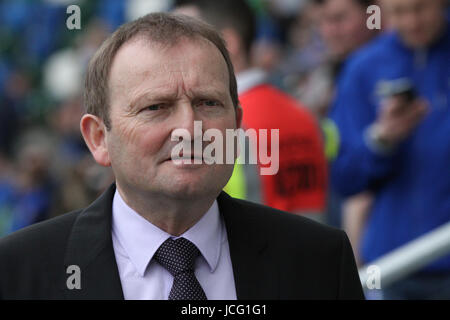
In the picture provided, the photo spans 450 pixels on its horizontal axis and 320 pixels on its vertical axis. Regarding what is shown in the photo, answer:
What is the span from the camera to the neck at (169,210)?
2094 millimetres

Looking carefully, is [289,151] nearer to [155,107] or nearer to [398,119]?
[398,119]

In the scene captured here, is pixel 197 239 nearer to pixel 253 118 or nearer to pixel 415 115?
pixel 253 118

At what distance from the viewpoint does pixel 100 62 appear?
214cm

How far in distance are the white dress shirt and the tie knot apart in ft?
0.04

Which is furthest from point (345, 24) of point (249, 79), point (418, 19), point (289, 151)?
point (289, 151)

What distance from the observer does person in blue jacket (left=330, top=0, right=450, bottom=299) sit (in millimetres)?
3855

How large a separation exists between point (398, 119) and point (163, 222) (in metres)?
2.00

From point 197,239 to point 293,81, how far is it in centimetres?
554

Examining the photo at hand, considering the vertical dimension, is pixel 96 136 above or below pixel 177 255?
above

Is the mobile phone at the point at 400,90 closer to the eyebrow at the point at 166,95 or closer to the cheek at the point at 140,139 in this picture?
the eyebrow at the point at 166,95

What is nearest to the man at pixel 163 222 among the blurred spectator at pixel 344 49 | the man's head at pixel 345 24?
the blurred spectator at pixel 344 49

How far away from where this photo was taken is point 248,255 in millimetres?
2105
